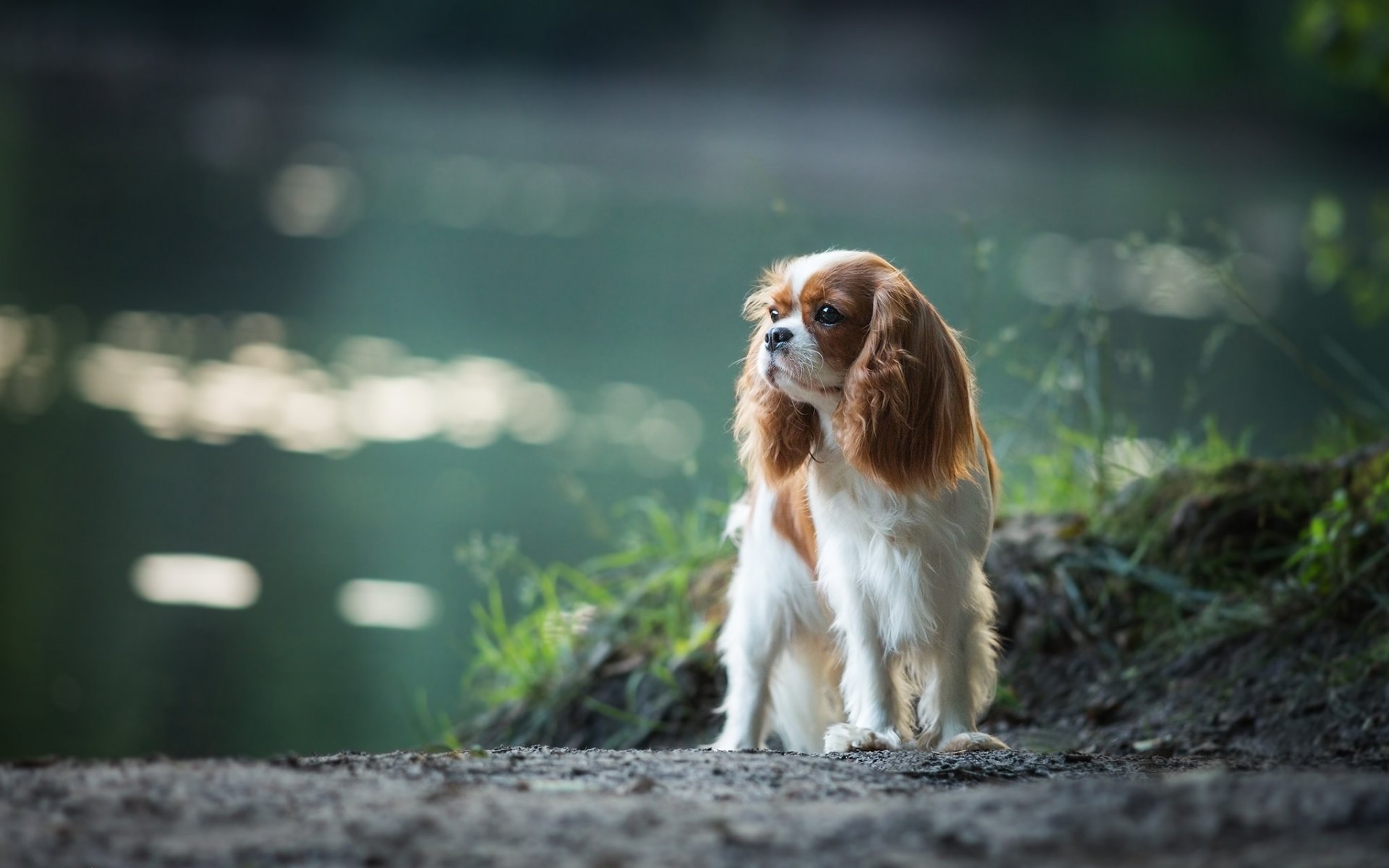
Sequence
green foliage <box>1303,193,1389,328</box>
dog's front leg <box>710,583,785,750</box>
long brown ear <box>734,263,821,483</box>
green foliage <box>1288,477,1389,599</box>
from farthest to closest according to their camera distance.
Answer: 1. green foliage <box>1303,193,1389,328</box>
2. green foliage <box>1288,477,1389,599</box>
3. dog's front leg <box>710,583,785,750</box>
4. long brown ear <box>734,263,821,483</box>

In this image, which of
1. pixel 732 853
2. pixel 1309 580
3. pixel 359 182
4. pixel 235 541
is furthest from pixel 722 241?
pixel 732 853

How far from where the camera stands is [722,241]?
17.7 meters

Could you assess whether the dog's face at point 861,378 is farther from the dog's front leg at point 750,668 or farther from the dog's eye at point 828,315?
the dog's front leg at point 750,668

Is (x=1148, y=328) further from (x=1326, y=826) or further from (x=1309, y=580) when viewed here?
(x=1326, y=826)

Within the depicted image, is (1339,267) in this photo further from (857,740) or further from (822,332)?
(857,740)

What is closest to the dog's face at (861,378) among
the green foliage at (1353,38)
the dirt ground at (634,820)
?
the dirt ground at (634,820)

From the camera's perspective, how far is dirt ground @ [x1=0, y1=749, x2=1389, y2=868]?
2.08 meters

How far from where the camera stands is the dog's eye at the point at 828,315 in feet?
11.8

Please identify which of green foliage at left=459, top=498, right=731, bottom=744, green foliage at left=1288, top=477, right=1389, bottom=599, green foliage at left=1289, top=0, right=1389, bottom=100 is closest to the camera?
green foliage at left=1288, top=477, right=1389, bottom=599

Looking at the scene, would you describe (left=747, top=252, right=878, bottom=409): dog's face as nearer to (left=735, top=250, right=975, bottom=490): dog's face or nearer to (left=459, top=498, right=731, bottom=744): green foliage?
(left=735, top=250, right=975, bottom=490): dog's face

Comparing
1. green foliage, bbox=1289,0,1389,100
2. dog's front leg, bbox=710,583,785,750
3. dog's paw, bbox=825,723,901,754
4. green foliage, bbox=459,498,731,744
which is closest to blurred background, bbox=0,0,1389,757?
green foliage, bbox=1289,0,1389,100

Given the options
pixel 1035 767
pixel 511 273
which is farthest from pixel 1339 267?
pixel 511 273

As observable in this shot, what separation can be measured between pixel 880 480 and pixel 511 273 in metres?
12.3

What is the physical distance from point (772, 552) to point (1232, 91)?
29.0 meters
